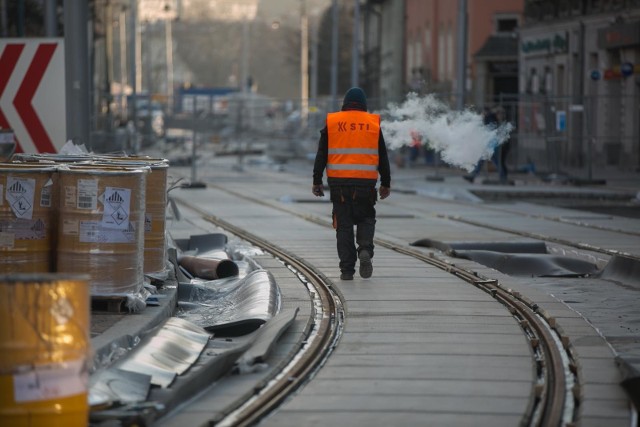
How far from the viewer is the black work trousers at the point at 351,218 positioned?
14383 millimetres

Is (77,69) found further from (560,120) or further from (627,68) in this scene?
(627,68)

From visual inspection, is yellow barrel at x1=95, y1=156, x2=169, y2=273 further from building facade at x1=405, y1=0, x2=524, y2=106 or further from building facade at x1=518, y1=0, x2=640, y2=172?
building facade at x1=405, y1=0, x2=524, y2=106

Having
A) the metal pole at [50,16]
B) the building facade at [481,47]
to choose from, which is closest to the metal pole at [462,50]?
the metal pole at [50,16]

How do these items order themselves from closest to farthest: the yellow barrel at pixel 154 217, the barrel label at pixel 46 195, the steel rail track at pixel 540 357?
1. the steel rail track at pixel 540 357
2. the barrel label at pixel 46 195
3. the yellow barrel at pixel 154 217

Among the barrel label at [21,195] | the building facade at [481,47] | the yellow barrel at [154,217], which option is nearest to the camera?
the barrel label at [21,195]

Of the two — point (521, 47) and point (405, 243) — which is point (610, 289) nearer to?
point (405, 243)

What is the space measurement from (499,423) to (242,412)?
4.56ft

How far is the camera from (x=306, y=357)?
998 cm

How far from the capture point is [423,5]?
241 ft

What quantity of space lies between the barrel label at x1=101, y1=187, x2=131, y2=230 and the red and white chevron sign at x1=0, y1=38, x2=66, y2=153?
4.70 m

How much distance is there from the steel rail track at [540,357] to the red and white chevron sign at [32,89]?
3072mm

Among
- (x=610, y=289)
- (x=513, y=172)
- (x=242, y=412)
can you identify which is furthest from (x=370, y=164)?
(x=513, y=172)

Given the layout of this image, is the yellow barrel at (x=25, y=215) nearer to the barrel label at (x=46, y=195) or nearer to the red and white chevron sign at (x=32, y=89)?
the barrel label at (x=46, y=195)

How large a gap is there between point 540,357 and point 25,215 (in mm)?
3921
